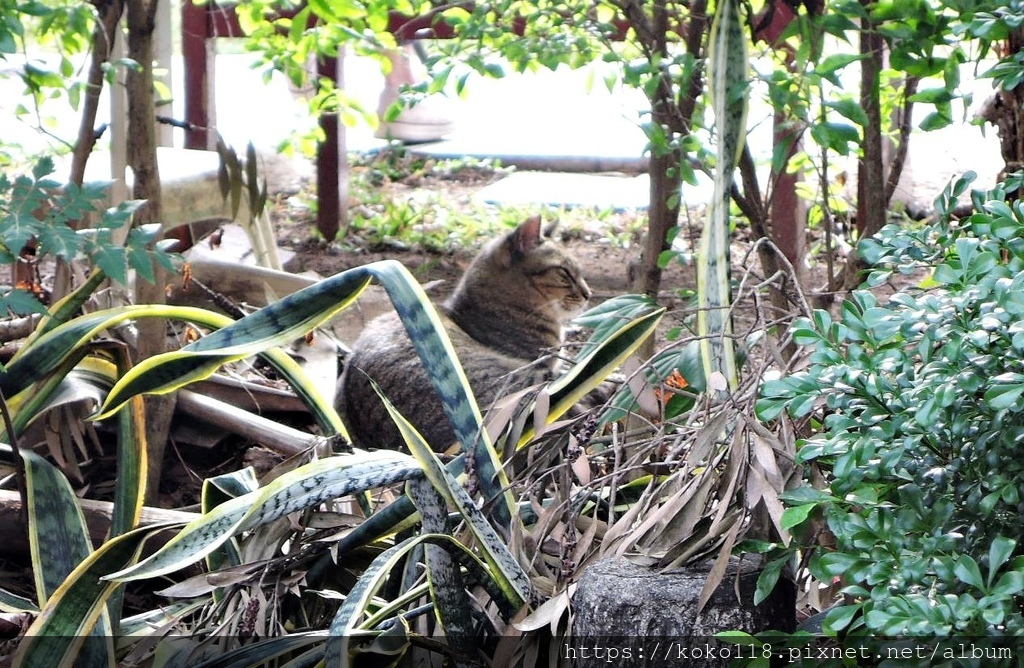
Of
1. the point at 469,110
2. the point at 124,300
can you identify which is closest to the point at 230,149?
the point at 124,300

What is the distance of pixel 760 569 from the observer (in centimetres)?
128

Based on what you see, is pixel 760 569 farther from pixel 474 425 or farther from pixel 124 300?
pixel 124 300

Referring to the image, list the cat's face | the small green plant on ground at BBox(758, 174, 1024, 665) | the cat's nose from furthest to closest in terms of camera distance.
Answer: the cat's nose → the cat's face → the small green plant on ground at BBox(758, 174, 1024, 665)

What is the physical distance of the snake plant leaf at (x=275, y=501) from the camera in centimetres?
131

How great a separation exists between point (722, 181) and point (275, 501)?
0.83 meters

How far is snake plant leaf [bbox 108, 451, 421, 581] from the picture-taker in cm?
131

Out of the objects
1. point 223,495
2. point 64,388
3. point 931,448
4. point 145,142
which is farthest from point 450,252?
point 931,448

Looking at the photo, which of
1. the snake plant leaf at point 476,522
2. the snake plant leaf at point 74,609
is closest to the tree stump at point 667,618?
the snake plant leaf at point 476,522

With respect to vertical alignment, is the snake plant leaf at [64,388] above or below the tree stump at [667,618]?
above

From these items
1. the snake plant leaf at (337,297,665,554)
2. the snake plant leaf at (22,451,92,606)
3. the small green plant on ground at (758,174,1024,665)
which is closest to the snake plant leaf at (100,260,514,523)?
the snake plant leaf at (337,297,665,554)

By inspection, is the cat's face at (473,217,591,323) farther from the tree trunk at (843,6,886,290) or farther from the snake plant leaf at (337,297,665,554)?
the snake plant leaf at (337,297,665,554)

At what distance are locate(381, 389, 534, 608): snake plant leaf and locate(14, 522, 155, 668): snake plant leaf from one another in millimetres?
355

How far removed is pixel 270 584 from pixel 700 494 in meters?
0.65

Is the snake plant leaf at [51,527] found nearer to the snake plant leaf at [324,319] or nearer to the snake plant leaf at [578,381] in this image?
the snake plant leaf at [324,319]
